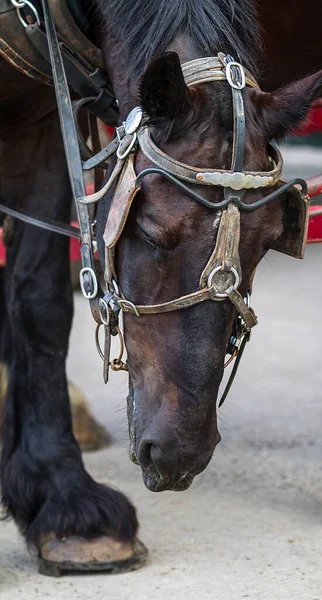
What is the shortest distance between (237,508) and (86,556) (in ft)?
1.91

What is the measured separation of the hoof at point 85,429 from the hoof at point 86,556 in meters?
0.90

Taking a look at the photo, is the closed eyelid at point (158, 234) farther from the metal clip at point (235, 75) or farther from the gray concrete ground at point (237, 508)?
the gray concrete ground at point (237, 508)

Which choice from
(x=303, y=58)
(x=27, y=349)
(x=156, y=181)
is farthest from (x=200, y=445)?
(x=303, y=58)

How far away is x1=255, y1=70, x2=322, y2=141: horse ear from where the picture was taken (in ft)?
5.95

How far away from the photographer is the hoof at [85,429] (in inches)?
133

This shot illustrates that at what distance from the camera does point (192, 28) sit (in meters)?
1.88

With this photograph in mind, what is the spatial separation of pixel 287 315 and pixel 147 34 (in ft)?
12.6

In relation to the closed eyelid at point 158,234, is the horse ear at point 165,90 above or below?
above

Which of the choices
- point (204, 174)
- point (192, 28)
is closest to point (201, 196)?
point (204, 174)

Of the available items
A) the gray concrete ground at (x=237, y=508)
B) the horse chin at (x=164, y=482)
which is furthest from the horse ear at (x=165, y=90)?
the horse chin at (x=164, y=482)

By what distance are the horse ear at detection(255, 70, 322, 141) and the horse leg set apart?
934mm

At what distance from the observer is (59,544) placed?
97.2 inches

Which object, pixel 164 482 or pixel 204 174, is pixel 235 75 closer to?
pixel 204 174

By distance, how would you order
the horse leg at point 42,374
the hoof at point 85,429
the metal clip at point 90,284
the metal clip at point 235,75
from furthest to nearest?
the hoof at point 85,429 < the horse leg at point 42,374 < the metal clip at point 90,284 < the metal clip at point 235,75
